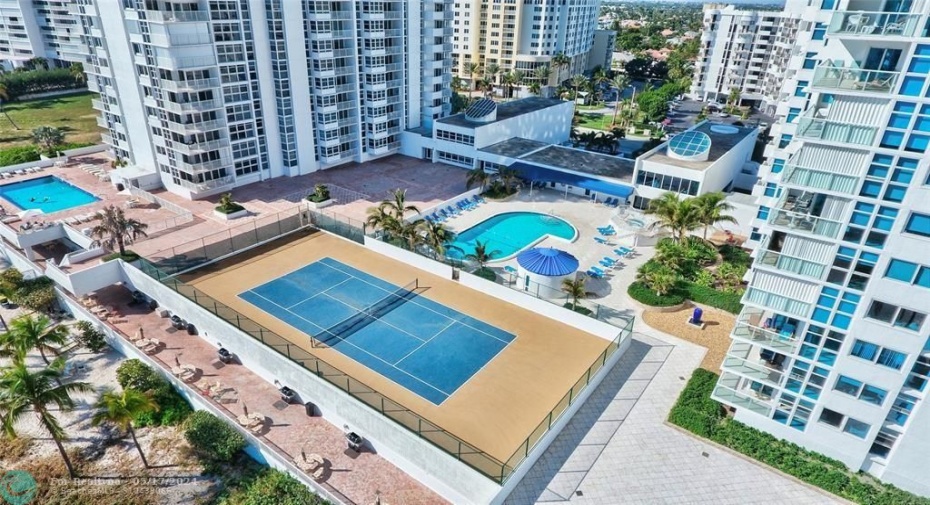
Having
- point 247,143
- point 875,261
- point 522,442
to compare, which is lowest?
point 522,442

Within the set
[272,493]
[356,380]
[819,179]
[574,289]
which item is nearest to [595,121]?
[574,289]

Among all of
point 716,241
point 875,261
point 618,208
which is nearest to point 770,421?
point 875,261

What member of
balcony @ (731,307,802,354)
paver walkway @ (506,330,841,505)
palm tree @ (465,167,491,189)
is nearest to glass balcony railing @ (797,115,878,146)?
balcony @ (731,307,802,354)

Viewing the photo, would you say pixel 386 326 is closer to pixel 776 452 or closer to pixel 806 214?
pixel 776 452

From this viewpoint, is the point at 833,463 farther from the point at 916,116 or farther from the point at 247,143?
the point at 247,143

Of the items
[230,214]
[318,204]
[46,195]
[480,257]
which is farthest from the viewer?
[46,195]

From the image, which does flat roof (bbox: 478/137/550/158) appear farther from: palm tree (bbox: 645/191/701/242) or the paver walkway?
the paver walkway
